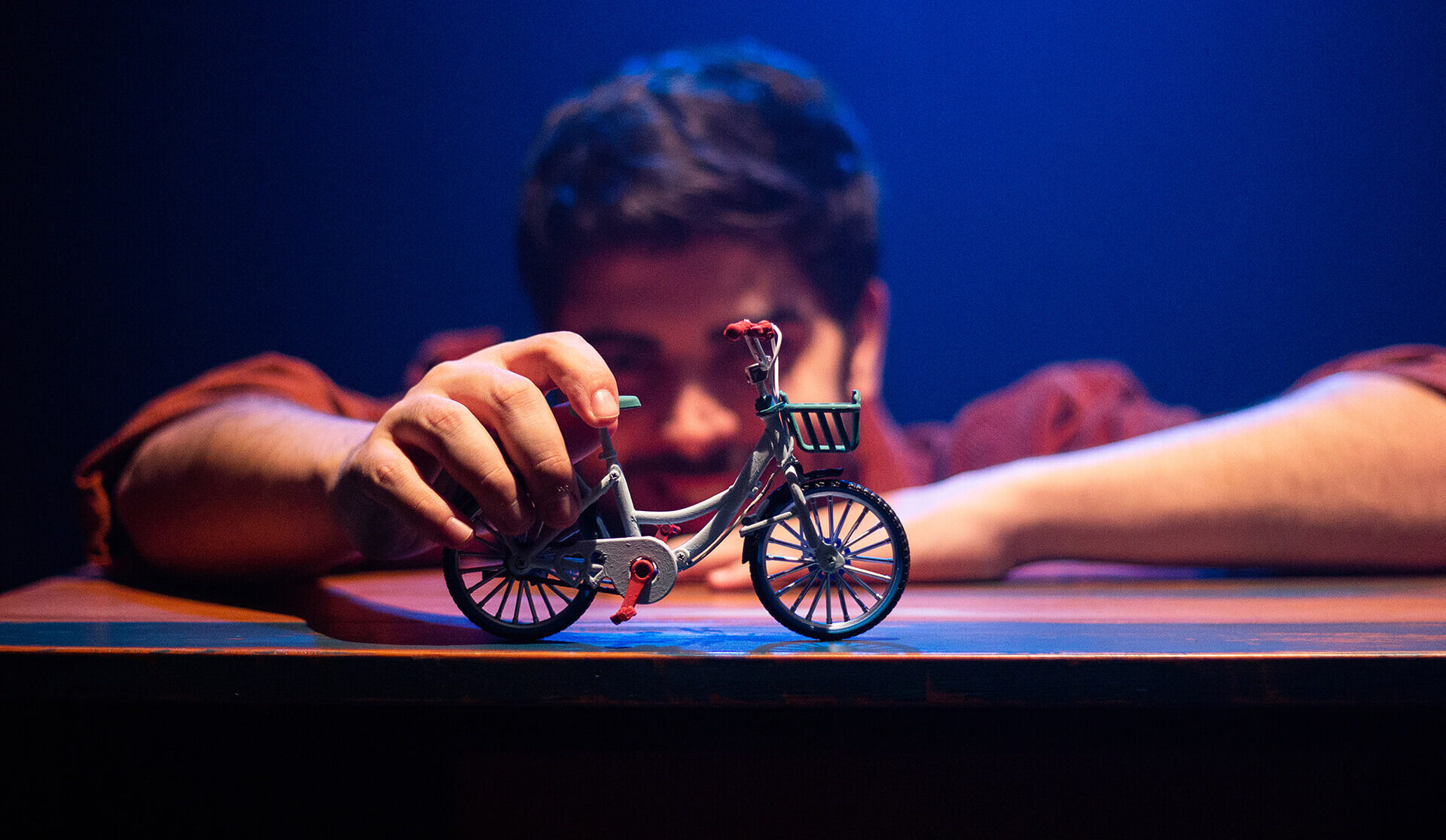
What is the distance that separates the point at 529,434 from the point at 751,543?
12 cm

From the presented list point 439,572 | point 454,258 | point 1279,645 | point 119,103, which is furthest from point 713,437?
point 119,103

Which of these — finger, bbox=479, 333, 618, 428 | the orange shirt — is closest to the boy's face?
the orange shirt

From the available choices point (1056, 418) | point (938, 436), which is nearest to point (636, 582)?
point (1056, 418)

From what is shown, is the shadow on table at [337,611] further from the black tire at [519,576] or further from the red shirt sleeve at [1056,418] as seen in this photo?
the red shirt sleeve at [1056,418]

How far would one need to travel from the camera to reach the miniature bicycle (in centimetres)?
45

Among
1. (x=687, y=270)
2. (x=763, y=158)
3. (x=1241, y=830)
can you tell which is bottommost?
(x=1241, y=830)

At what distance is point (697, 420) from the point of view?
86 cm

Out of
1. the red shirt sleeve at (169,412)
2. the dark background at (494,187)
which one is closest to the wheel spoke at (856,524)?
the red shirt sleeve at (169,412)

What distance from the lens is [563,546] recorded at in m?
0.47

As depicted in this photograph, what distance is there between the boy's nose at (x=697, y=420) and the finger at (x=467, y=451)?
16.2 inches

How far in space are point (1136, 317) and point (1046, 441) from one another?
0.70 metres

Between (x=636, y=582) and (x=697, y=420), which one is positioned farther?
(x=697, y=420)

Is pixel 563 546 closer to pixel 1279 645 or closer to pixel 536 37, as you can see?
pixel 1279 645

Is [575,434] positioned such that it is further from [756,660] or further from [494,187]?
[494,187]
